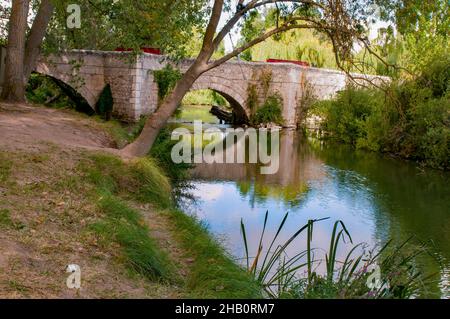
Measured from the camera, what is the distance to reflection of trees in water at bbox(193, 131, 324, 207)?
11.0m

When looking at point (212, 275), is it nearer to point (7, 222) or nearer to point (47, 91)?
point (7, 222)

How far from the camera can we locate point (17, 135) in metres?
8.53

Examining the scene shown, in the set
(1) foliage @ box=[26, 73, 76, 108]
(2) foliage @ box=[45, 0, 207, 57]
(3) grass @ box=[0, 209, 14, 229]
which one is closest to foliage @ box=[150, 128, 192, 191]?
(2) foliage @ box=[45, 0, 207, 57]

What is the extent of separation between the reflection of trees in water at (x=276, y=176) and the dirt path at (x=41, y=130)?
7.73 ft

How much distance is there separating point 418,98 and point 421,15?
291 inches

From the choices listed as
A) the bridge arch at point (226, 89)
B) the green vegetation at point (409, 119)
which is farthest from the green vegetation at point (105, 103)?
the green vegetation at point (409, 119)

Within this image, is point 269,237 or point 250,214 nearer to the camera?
point 269,237

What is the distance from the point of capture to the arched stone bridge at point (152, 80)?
17984mm

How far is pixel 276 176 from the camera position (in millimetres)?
13180

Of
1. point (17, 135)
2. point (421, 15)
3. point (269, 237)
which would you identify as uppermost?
point (421, 15)

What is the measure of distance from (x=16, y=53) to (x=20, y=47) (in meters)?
0.15

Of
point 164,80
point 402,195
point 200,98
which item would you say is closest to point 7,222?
point 402,195
